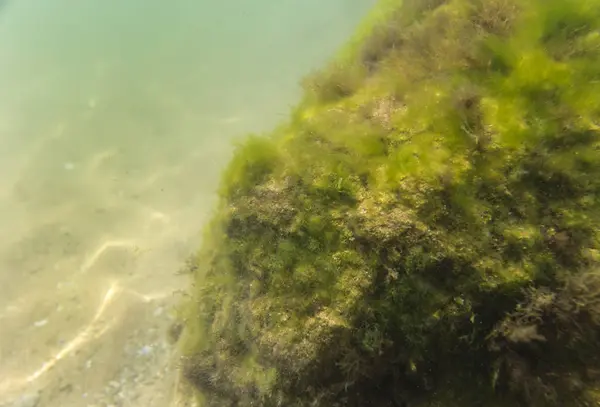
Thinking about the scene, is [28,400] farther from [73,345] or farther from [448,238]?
[448,238]

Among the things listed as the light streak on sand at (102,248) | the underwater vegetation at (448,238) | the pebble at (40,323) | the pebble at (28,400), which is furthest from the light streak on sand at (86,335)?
the underwater vegetation at (448,238)

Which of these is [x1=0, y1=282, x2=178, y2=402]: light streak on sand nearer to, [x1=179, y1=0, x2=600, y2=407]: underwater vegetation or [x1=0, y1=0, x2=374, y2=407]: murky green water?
[x1=0, y1=0, x2=374, y2=407]: murky green water

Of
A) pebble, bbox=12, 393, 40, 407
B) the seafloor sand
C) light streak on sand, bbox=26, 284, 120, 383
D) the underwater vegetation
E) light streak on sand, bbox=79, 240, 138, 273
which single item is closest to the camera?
the underwater vegetation

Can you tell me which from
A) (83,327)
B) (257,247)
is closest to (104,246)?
(83,327)

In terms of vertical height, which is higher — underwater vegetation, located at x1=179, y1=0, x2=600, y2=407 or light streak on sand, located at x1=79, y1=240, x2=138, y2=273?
light streak on sand, located at x1=79, y1=240, x2=138, y2=273

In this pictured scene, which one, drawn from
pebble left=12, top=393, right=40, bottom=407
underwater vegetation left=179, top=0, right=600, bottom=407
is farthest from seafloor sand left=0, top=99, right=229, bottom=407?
underwater vegetation left=179, top=0, right=600, bottom=407

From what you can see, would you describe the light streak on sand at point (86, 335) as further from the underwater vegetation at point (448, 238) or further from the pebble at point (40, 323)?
the underwater vegetation at point (448, 238)
